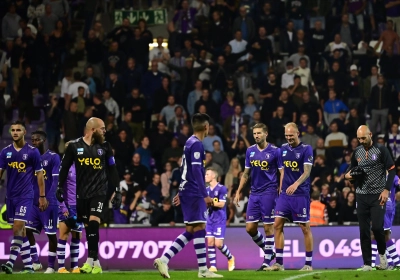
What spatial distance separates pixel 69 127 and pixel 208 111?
436cm

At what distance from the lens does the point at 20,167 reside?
725 inches

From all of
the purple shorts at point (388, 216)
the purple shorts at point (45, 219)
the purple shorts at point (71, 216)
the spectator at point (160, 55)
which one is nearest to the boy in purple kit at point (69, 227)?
the purple shorts at point (71, 216)

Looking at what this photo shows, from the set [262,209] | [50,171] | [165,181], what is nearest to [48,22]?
[165,181]

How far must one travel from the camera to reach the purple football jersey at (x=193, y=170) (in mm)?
15156

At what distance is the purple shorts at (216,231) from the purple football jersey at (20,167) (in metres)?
5.53

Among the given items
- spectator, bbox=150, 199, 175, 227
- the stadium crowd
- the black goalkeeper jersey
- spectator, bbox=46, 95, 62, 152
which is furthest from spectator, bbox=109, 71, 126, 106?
the black goalkeeper jersey

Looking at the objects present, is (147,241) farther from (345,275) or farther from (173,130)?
(345,275)

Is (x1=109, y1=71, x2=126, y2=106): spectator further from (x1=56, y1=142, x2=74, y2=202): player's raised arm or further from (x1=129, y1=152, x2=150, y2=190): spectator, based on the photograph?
(x1=56, y1=142, x2=74, y2=202): player's raised arm

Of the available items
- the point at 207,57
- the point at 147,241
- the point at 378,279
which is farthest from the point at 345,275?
the point at 207,57

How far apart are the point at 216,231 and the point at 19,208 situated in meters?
5.82

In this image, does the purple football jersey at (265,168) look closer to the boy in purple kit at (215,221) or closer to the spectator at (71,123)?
the boy in purple kit at (215,221)

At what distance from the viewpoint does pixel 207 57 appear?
32.0 m

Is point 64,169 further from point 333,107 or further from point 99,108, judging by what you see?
point 333,107

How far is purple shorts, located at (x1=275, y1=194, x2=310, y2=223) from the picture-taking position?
18.8 m
